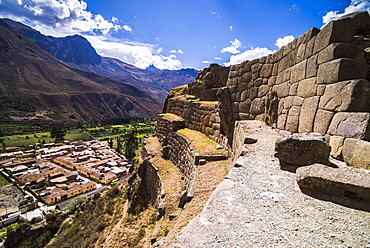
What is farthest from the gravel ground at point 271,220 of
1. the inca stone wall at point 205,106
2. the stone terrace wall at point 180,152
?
the stone terrace wall at point 180,152

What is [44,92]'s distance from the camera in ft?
390

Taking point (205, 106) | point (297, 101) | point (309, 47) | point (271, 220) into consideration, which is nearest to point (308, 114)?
point (297, 101)

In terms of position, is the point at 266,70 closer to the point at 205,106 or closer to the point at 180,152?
the point at 205,106

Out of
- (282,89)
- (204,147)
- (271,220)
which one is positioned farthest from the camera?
(204,147)

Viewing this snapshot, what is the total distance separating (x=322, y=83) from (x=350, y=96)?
0.82 metres

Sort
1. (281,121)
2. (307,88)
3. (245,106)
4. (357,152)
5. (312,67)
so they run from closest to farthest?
1. (357,152)
2. (312,67)
3. (307,88)
4. (281,121)
5. (245,106)

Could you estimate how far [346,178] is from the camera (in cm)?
231

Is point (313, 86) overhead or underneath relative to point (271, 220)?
overhead

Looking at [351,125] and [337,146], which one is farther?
[337,146]

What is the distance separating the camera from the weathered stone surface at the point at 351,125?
302cm

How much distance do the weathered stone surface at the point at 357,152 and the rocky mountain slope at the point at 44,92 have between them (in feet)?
412

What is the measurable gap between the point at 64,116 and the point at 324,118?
417 feet

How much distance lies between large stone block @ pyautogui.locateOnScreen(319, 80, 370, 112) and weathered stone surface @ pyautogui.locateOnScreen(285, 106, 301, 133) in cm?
106

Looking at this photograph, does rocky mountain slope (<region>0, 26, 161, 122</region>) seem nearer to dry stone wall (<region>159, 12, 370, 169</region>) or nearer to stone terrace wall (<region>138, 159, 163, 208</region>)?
stone terrace wall (<region>138, 159, 163, 208</region>)
